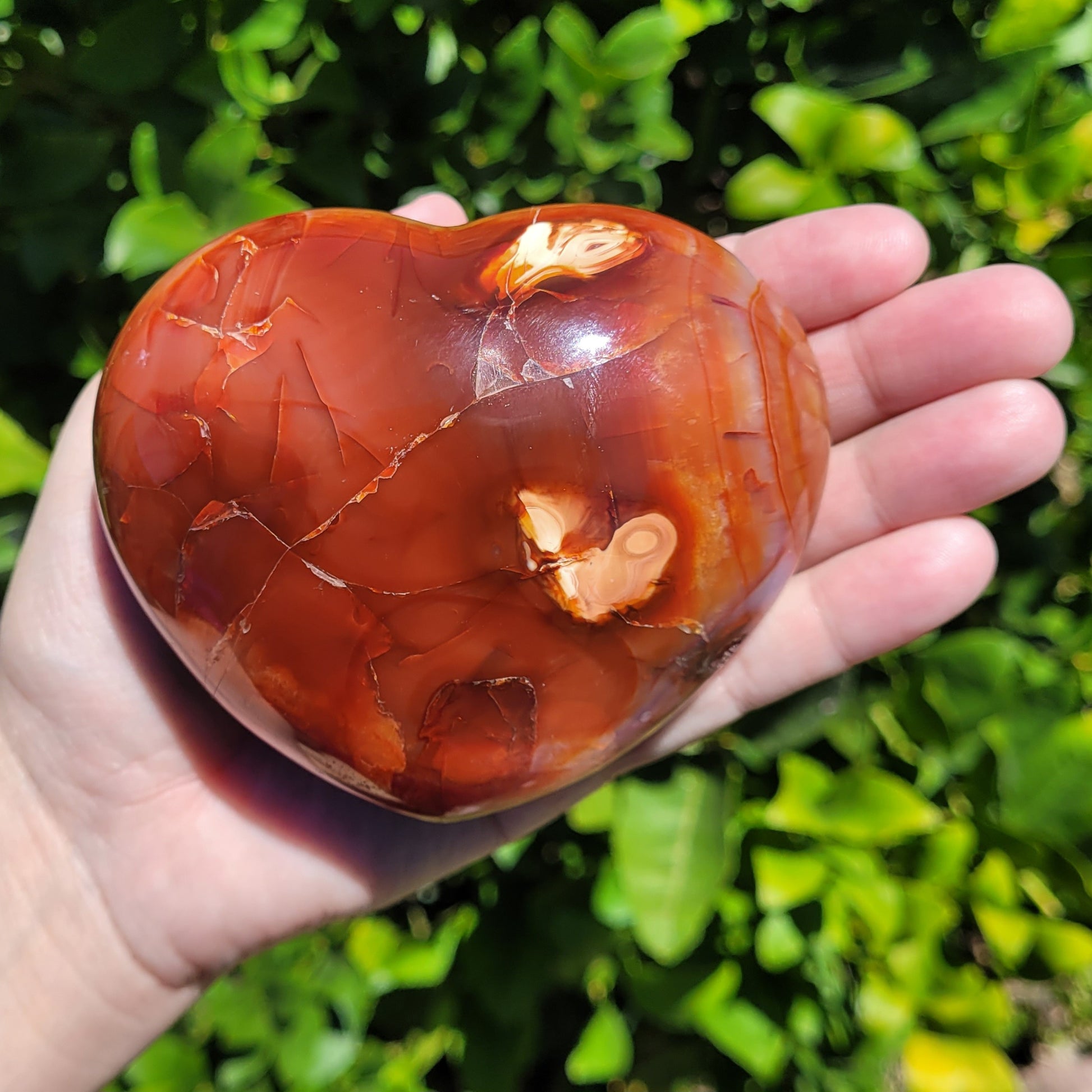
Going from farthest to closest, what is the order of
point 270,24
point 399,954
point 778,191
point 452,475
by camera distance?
point 399,954 → point 778,191 → point 270,24 → point 452,475

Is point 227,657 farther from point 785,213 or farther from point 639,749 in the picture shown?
point 785,213

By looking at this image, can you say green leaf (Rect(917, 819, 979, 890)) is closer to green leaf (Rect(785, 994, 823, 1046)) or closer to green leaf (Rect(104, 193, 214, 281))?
green leaf (Rect(785, 994, 823, 1046))

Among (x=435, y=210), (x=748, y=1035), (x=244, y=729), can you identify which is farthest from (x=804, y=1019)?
(x=435, y=210)

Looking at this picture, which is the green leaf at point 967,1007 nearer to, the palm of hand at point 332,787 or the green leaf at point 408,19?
the palm of hand at point 332,787

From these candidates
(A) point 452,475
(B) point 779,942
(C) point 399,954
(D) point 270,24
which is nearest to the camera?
(A) point 452,475

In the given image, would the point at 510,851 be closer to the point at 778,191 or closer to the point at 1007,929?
the point at 1007,929

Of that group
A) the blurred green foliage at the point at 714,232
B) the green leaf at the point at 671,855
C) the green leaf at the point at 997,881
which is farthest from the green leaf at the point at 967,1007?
the green leaf at the point at 671,855

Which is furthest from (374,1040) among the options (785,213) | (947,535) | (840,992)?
(785,213)
